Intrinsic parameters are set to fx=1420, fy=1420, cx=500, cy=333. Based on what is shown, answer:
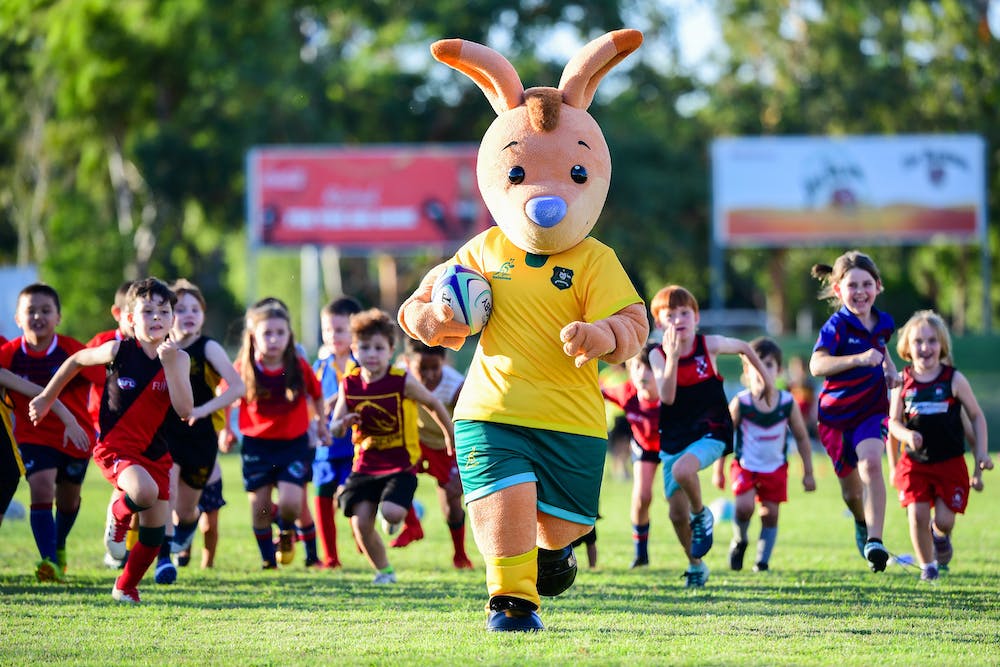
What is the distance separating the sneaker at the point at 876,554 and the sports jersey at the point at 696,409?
105cm

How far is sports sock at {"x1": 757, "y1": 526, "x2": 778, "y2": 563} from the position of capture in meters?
9.71

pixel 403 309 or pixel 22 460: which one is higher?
pixel 403 309

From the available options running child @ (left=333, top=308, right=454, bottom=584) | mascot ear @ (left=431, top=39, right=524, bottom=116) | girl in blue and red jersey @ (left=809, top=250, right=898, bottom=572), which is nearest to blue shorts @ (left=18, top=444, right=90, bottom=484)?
running child @ (left=333, top=308, right=454, bottom=584)

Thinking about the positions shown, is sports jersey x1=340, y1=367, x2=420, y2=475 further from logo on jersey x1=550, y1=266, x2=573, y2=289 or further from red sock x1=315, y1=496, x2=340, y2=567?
logo on jersey x1=550, y1=266, x2=573, y2=289

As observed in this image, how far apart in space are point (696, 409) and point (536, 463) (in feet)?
8.57

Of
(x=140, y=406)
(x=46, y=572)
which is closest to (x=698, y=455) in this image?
(x=140, y=406)

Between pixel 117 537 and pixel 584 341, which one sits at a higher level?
pixel 584 341

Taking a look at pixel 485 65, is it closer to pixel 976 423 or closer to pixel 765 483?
pixel 976 423

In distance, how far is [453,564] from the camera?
1009 centimetres

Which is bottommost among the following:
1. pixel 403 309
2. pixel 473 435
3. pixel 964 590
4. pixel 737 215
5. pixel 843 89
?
pixel 964 590

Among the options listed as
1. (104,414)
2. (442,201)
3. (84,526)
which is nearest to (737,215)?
(442,201)

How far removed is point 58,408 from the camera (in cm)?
848

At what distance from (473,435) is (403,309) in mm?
709

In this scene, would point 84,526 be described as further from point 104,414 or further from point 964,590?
point 964,590
